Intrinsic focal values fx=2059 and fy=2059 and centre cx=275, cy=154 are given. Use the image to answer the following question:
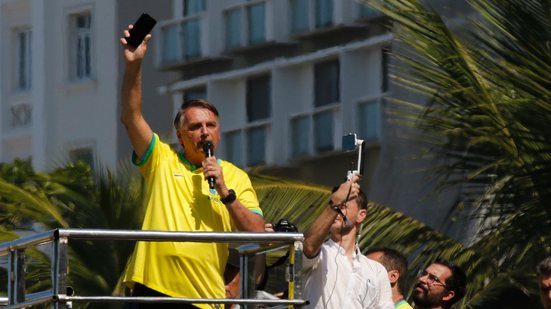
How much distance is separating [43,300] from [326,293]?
8.94 feet

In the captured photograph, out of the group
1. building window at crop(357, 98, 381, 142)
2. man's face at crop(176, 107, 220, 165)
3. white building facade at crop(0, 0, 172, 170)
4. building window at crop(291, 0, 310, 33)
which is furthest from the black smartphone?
A: white building facade at crop(0, 0, 172, 170)

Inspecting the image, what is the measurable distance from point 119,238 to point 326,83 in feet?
85.0

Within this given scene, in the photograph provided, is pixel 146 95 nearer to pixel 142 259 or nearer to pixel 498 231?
pixel 498 231

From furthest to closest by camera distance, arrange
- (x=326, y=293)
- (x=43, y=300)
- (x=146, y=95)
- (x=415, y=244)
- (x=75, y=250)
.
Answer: (x=146, y=95)
(x=75, y=250)
(x=415, y=244)
(x=326, y=293)
(x=43, y=300)

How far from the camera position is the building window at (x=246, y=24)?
118 feet

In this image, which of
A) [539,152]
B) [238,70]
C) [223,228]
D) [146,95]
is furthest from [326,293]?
[146,95]

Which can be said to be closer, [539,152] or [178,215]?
[178,215]

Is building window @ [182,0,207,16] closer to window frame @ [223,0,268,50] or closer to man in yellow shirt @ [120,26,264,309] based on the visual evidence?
window frame @ [223,0,268,50]

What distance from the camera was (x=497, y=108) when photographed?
1516 centimetres

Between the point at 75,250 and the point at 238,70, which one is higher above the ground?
the point at 238,70

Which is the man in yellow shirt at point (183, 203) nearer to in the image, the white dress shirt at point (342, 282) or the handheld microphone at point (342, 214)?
the handheld microphone at point (342, 214)

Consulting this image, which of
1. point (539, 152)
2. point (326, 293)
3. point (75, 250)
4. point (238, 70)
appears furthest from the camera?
point (238, 70)

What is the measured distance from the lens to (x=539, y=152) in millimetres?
14656

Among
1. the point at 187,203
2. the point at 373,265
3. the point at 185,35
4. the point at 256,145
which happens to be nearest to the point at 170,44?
the point at 185,35
